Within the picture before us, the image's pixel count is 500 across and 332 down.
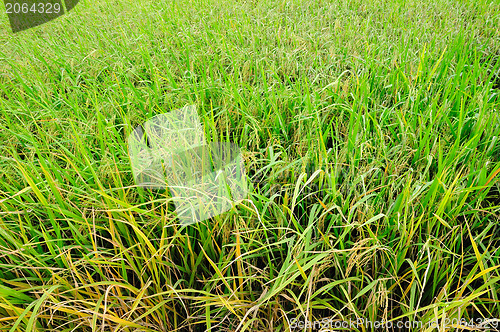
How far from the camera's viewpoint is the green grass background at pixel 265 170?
823mm

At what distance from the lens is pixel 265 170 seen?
4.01ft

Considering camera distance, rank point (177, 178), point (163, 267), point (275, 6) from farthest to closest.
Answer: point (275, 6) → point (177, 178) → point (163, 267)

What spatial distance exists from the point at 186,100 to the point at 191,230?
32.5 inches

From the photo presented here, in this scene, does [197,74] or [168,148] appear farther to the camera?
[197,74]

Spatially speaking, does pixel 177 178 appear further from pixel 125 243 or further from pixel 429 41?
pixel 429 41

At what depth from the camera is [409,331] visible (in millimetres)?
751

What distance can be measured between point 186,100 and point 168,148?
50cm

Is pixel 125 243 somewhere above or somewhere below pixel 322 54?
below

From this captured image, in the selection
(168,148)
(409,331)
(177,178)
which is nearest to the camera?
(409,331)

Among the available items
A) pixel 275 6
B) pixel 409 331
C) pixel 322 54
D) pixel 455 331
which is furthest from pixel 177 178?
pixel 275 6

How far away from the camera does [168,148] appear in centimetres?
113

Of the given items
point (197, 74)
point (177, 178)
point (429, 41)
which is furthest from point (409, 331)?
point (429, 41)

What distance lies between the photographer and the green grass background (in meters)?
0.82

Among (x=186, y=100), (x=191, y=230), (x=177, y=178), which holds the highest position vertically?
(x=186, y=100)
